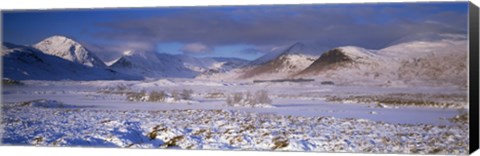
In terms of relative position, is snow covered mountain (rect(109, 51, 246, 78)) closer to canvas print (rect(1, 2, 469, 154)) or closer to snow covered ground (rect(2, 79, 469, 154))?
canvas print (rect(1, 2, 469, 154))

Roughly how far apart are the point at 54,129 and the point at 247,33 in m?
3.67

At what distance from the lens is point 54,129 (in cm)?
1528

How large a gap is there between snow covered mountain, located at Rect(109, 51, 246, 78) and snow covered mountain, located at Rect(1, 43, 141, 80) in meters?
0.41

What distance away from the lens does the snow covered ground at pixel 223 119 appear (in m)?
13.7

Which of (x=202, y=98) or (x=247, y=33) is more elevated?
(x=247, y=33)

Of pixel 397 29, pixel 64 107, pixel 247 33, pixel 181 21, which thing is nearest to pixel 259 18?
pixel 247 33

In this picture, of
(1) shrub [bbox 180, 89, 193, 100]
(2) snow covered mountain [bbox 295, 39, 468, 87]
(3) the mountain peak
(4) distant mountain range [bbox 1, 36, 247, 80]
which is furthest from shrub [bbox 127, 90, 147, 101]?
(2) snow covered mountain [bbox 295, 39, 468, 87]

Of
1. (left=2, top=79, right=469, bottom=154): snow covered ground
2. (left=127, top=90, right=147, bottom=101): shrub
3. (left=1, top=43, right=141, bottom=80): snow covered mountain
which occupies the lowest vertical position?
(left=2, top=79, right=469, bottom=154): snow covered ground

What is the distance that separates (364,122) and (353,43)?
4.10ft

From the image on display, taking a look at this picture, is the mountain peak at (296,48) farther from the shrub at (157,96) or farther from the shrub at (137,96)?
the shrub at (137,96)

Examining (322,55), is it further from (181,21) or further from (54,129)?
(54,129)

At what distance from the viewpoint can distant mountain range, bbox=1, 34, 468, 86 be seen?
1362 centimetres

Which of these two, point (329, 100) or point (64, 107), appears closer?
point (329, 100)

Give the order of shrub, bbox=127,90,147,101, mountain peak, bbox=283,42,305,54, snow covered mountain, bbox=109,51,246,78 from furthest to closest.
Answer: shrub, bbox=127,90,147,101 < snow covered mountain, bbox=109,51,246,78 < mountain peak, bbox=283,42,305,54
